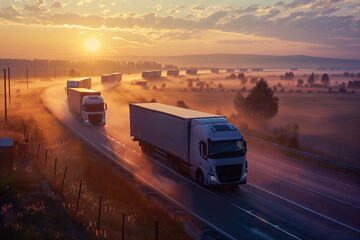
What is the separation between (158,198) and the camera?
62.7 ft

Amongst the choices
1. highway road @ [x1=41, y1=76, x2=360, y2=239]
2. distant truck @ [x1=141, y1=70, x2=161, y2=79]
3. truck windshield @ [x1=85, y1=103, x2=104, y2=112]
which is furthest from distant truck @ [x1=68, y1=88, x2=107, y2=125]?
distant truck @ [x1=141, y1=70, x2=161, y2=79]

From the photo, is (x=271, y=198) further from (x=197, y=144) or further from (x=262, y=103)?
(x=262, y=103)

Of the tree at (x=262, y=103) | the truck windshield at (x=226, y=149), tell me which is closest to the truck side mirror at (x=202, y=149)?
the truck windshield at (x=226, y=149)

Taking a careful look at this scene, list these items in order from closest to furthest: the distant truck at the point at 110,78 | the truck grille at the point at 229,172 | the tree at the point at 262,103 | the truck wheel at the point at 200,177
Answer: the truck grille at the point at 229,172
the truck wheel at the point at 200,177
the tree at the point at 262,103
the distant truck at the point at 110,78

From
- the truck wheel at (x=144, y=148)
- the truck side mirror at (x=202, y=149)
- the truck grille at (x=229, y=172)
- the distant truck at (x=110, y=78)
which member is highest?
the distant truck at (x=110, y=78)

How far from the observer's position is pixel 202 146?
20234 mm

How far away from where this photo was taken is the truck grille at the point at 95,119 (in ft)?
137

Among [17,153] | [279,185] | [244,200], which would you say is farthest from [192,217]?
[17,153]

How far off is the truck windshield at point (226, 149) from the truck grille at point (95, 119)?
2455 centimetres

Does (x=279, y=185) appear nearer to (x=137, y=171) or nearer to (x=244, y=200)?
(x=244, y=200)

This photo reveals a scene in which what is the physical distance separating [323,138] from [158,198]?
3381cm

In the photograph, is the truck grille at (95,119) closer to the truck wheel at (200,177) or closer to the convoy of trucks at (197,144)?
the convoy of trucks at (197,144)

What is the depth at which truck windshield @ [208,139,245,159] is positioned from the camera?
19703 millimetres

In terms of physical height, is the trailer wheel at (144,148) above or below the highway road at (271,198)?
above
